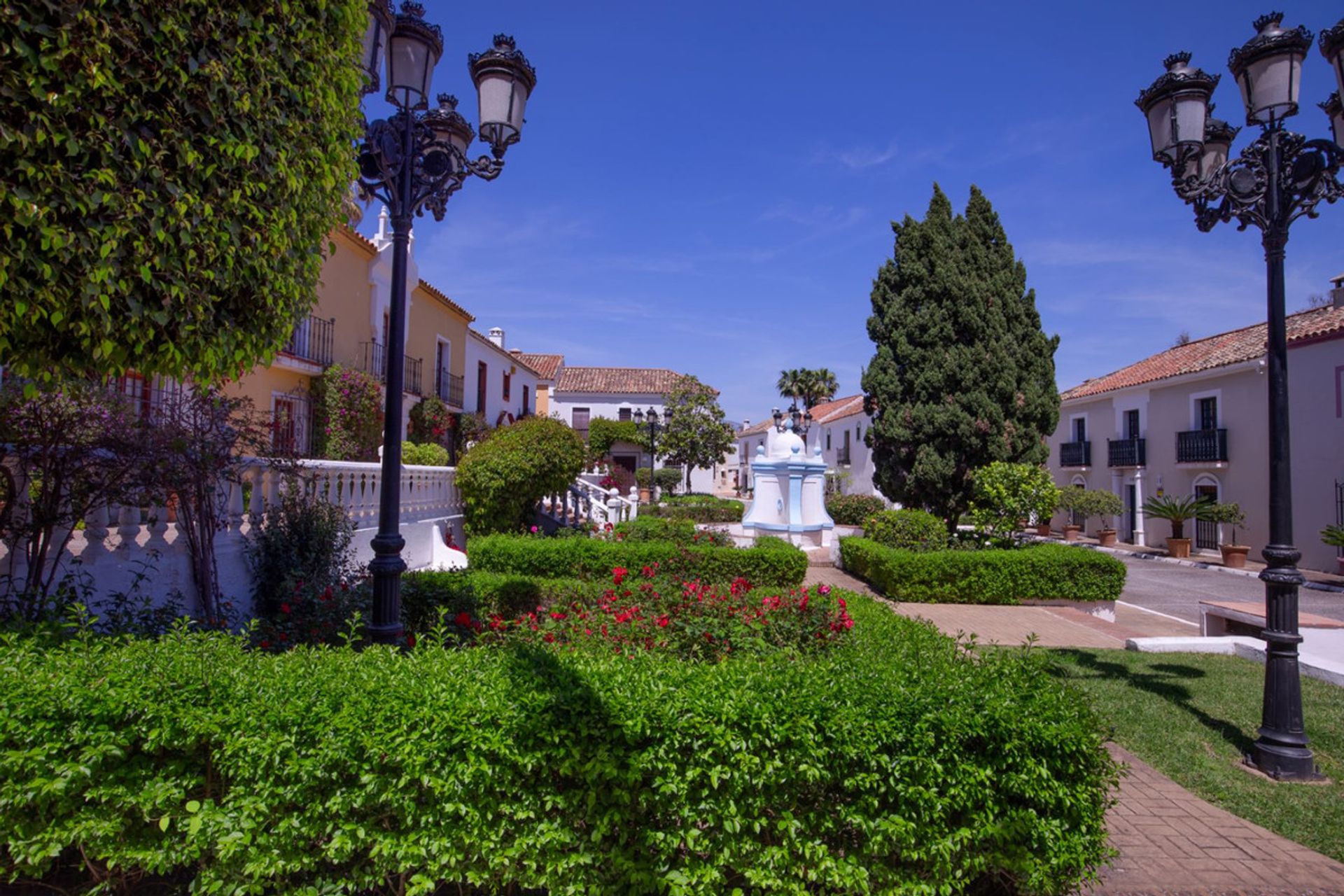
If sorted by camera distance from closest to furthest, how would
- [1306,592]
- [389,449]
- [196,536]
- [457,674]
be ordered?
[457,674] → [389,449] → [196,536] → [1306,592]

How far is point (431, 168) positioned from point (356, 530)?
4.43m

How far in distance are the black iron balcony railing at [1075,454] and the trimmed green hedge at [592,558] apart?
83.9 ft

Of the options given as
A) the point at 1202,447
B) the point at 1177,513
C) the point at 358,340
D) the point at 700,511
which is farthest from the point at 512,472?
the point at 1202,447

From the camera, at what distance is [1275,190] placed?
5.02m

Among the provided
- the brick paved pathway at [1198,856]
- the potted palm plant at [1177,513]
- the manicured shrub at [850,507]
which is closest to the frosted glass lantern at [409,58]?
the brick paved pathway at [1198,856]

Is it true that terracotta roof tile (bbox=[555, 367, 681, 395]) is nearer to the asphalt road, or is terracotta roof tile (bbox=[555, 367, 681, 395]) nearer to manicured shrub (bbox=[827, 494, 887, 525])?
manicured shrub (bbox=[827, 494, 887, 525])

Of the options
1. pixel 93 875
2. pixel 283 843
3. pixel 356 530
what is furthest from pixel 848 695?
pixel 356 530

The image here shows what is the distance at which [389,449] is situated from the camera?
4.25m

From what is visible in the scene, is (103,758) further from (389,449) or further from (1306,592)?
(1306,592)

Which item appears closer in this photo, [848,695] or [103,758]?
[103,758]

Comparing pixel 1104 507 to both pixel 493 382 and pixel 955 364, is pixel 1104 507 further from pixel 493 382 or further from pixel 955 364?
pixel 493 382

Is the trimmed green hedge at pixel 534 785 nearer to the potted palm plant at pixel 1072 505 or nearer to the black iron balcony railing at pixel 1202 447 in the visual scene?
the potted palm plant at pixel 1072 505

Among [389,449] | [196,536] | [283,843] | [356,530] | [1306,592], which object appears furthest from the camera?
[1306,592]

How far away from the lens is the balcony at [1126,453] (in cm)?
2594
